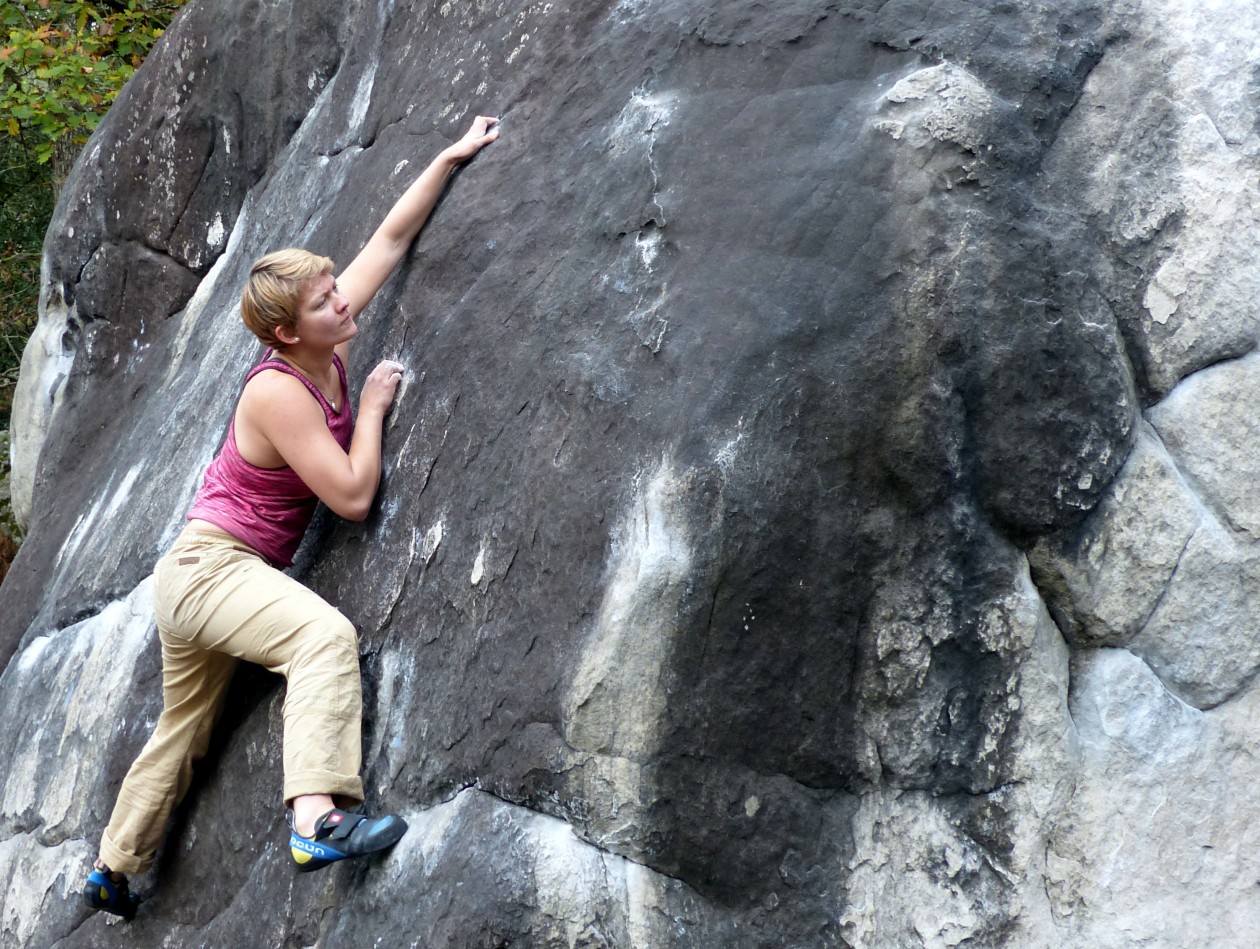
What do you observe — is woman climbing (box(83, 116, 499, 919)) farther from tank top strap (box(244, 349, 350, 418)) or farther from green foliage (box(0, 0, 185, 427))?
green foliage (box(0, 0, 185, 427))

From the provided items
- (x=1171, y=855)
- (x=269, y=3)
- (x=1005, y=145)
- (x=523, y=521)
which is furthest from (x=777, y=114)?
(x=269, y=3)

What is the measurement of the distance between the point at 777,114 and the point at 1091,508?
1.22m

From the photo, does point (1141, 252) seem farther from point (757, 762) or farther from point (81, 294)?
point (81, 294)

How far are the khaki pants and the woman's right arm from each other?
27 centimetres

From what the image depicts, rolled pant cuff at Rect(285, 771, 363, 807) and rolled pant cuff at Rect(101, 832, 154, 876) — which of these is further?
rolled pant cuff at Rect(101, 832, 154, 876)

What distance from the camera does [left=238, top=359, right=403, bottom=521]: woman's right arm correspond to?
3.34 m

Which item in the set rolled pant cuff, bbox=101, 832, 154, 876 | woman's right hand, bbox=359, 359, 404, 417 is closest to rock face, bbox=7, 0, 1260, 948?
woman's right hand, bbox=359, 359, 404, 417

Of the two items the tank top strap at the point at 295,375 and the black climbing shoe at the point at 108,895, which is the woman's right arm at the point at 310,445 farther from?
the black climbing shoe at the point at 108,895

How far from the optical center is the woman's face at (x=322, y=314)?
3416 mm

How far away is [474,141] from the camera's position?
3680 mm

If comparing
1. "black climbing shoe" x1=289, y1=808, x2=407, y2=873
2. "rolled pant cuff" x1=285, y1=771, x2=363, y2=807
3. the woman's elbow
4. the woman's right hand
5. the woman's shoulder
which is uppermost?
the woman's shoulder

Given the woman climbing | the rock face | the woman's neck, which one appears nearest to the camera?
the rock face

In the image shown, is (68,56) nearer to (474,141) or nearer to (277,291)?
(474,141)

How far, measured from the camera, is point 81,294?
6.65 m
